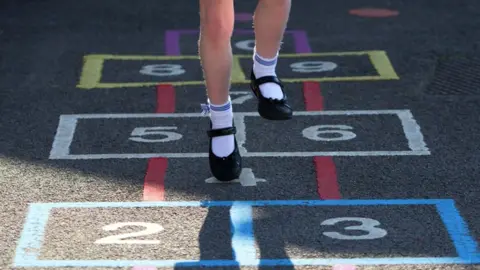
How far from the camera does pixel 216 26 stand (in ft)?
15.9

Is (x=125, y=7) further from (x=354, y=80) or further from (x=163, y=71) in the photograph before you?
(x=354, y=80)

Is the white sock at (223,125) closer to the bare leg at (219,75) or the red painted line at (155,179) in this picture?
the bare leg at (219,75)

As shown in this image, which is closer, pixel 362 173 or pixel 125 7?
pixel 362 173

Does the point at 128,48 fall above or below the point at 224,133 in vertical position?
below

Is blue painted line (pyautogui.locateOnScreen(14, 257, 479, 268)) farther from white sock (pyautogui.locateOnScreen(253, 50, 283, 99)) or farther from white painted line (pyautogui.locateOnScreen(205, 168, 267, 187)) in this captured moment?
white sock (pyautogui.locateOnScreen(253, 50, 283, 99))

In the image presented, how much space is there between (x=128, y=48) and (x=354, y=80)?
1962mm

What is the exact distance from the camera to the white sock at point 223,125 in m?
5.09

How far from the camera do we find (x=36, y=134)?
612cm

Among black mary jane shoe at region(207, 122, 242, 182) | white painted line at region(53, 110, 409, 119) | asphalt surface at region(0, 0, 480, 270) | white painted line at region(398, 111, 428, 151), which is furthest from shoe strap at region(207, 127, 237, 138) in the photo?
white painted line at region(53, 110, 409, 119)

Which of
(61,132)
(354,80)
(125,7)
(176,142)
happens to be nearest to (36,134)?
(61,132)

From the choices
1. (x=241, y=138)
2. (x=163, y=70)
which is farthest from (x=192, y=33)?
(x=241, y=138)

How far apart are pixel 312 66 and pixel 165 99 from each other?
4.47 ft

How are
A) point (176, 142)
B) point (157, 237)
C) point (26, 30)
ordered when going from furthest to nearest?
point (26, 30)
point (176, 142)
point (157, 237)

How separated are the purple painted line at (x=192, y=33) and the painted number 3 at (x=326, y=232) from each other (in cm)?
373
